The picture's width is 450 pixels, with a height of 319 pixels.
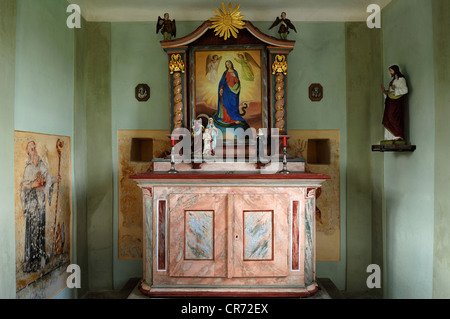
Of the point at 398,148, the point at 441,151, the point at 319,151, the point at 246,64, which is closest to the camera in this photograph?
the point at 441,151

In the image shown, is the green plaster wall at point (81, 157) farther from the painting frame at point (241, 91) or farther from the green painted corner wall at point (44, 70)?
the painting frame at point (241, 91)

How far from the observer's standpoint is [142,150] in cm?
543

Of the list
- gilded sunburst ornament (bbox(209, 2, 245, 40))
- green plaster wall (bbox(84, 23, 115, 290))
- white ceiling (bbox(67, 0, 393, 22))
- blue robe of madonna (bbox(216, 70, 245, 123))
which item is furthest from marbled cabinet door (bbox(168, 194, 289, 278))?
white ceiling (bbox(67, 0, 393, 22))

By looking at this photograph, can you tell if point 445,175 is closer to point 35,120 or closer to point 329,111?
point 329,111

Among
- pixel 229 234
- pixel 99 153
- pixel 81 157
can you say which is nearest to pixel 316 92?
pixel 229 234

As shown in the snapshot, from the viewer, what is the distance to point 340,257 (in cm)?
518

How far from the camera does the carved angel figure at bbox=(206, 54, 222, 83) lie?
4.88 meters

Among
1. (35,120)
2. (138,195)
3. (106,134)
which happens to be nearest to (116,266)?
(138,195)

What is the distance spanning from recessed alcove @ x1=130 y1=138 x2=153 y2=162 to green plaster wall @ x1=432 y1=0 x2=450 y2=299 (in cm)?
415

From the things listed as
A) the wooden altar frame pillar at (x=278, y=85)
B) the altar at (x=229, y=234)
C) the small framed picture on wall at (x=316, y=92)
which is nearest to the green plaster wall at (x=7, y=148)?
the altar at (x=229, y=234)

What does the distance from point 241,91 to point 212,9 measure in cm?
149

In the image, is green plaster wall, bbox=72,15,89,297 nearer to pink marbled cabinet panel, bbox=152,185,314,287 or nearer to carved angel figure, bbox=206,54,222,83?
pink marbled cabinet panel, bbox=152,185,314,287

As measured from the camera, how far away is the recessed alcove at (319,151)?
5.23 meters

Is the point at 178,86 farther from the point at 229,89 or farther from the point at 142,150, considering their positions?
the point at 142,150
